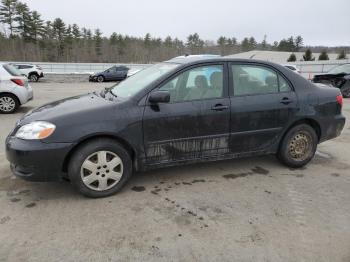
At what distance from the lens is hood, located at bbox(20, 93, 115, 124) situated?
367 cm

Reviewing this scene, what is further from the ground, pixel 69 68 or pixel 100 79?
pixel 69 68

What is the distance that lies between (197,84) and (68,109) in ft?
5.23

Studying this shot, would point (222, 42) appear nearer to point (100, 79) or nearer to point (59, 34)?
point (59, 34)

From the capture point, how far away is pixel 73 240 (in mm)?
2965

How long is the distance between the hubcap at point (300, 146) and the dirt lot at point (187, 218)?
0.25 metres

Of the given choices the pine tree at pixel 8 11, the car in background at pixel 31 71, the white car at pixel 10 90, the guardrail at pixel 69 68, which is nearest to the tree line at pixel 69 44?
the pine tree at pixel 8 11

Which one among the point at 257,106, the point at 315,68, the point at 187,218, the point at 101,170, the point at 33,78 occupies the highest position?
the point at 315,68

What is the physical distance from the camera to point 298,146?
4793 millimetres

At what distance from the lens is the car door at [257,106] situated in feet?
14.2

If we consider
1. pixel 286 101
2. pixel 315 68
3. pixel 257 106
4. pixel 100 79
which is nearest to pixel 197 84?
pixel 257 106

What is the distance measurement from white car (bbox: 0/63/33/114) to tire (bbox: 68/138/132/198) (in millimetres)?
6710

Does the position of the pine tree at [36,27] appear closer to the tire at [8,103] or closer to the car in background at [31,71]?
the car in background at [31,71]

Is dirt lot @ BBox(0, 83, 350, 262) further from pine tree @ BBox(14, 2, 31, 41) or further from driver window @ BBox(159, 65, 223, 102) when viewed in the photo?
pine tree @ BBox(14, 2, 31, 41)

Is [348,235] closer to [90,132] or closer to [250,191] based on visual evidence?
[250,191]
